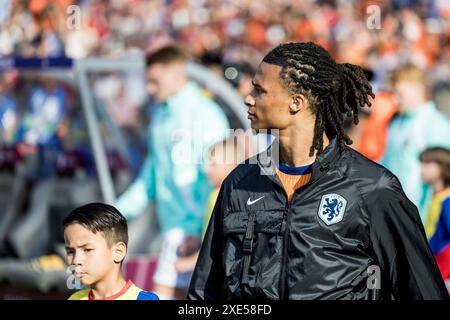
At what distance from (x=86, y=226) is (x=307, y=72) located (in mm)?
1018

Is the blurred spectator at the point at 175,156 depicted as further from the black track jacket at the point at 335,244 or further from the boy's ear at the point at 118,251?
the black track jacket at the point at 335,244

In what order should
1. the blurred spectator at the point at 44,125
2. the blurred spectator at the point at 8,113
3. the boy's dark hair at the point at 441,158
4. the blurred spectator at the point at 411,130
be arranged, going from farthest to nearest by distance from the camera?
the blurred spectator at the point at 8,113, the blurred spectator at the point at 44,125, the blurred spectator at the point at 411,130, the boy's dark hair at the point at 441,158

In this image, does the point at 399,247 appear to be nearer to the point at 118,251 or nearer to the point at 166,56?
the point at 118,251

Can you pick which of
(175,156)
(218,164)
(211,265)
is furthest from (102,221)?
(175,156)

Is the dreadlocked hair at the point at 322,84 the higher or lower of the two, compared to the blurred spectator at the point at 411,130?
lower

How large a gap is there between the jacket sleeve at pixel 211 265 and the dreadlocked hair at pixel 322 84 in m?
0.43

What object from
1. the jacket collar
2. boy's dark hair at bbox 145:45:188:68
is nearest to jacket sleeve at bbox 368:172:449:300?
the jacket collar

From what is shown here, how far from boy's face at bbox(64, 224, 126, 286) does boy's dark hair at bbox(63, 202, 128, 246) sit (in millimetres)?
19

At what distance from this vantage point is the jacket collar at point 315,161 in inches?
162

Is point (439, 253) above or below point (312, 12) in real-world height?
below

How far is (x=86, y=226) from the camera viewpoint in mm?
4473

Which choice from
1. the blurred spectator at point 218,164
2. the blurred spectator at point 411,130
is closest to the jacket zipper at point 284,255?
the blurred spectator at point 218,164
